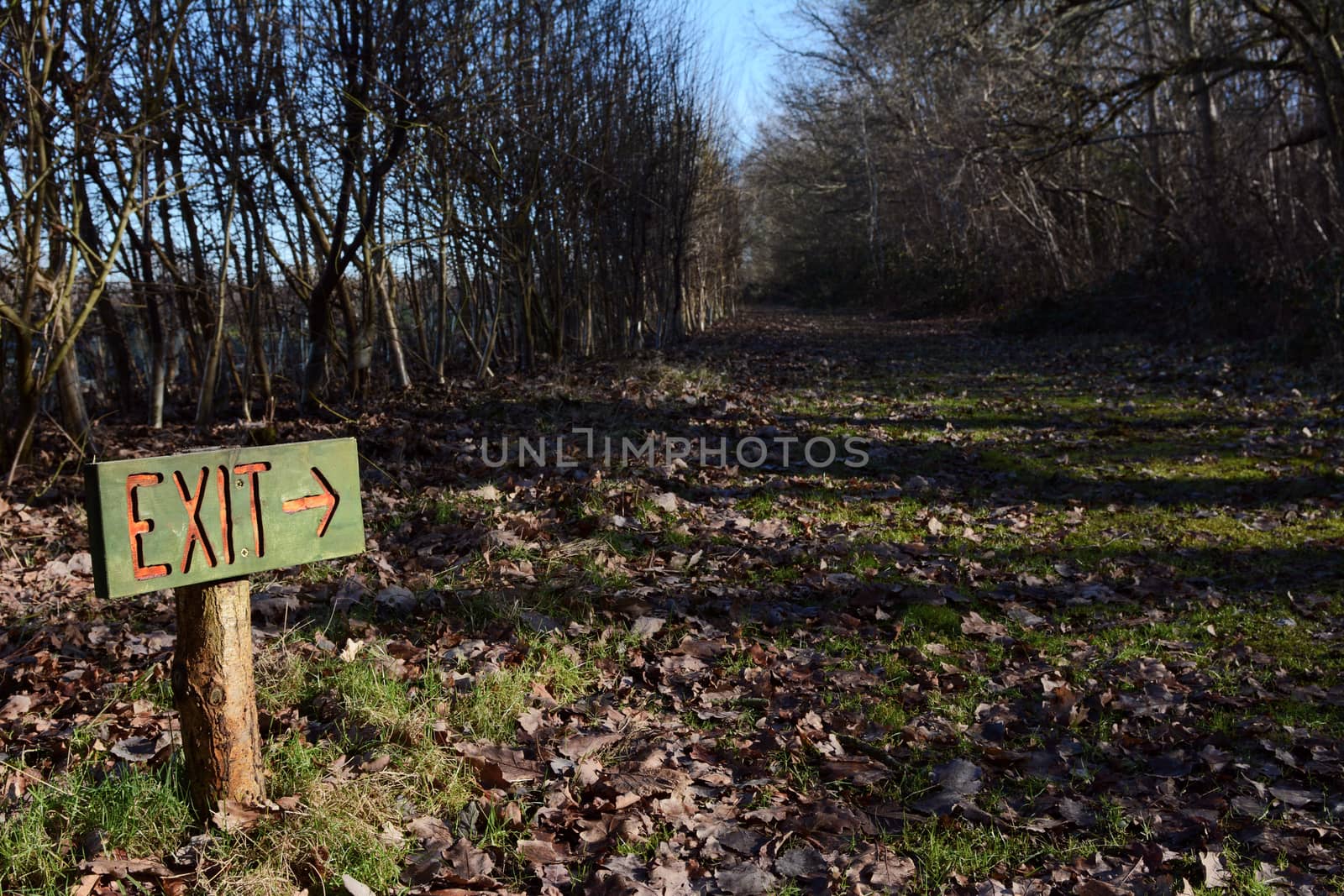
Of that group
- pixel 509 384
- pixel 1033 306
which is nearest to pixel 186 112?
pixel 509 384

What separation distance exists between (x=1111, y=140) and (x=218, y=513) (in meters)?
18.1

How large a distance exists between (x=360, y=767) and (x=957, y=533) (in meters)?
4.46

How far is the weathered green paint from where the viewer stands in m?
2.29

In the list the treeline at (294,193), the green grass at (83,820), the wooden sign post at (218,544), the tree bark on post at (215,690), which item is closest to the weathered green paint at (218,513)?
the wooden sign post at (218,544)

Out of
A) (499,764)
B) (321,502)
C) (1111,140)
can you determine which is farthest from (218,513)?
(1111,140)

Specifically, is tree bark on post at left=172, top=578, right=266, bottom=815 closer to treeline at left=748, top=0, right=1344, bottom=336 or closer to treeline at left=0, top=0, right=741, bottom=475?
treeline at left=0, top=0, right=741, bottom=475

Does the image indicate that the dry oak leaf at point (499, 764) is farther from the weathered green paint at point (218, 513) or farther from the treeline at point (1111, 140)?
the treeline at point (1111, 140)

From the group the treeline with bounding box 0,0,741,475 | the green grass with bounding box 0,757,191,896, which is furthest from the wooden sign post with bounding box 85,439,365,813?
the treeline with bounding box 0,0,741,475

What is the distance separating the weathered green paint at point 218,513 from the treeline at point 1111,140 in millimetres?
12832

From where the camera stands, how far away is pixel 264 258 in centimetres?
955

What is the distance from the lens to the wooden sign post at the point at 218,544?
91.0 inches

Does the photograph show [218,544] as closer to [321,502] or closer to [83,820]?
[321,502]

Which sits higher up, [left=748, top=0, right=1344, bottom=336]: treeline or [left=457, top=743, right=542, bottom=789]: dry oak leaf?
[left=748, top=0, right=1344, bottom=336]: treeline

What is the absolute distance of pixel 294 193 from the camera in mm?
8992
